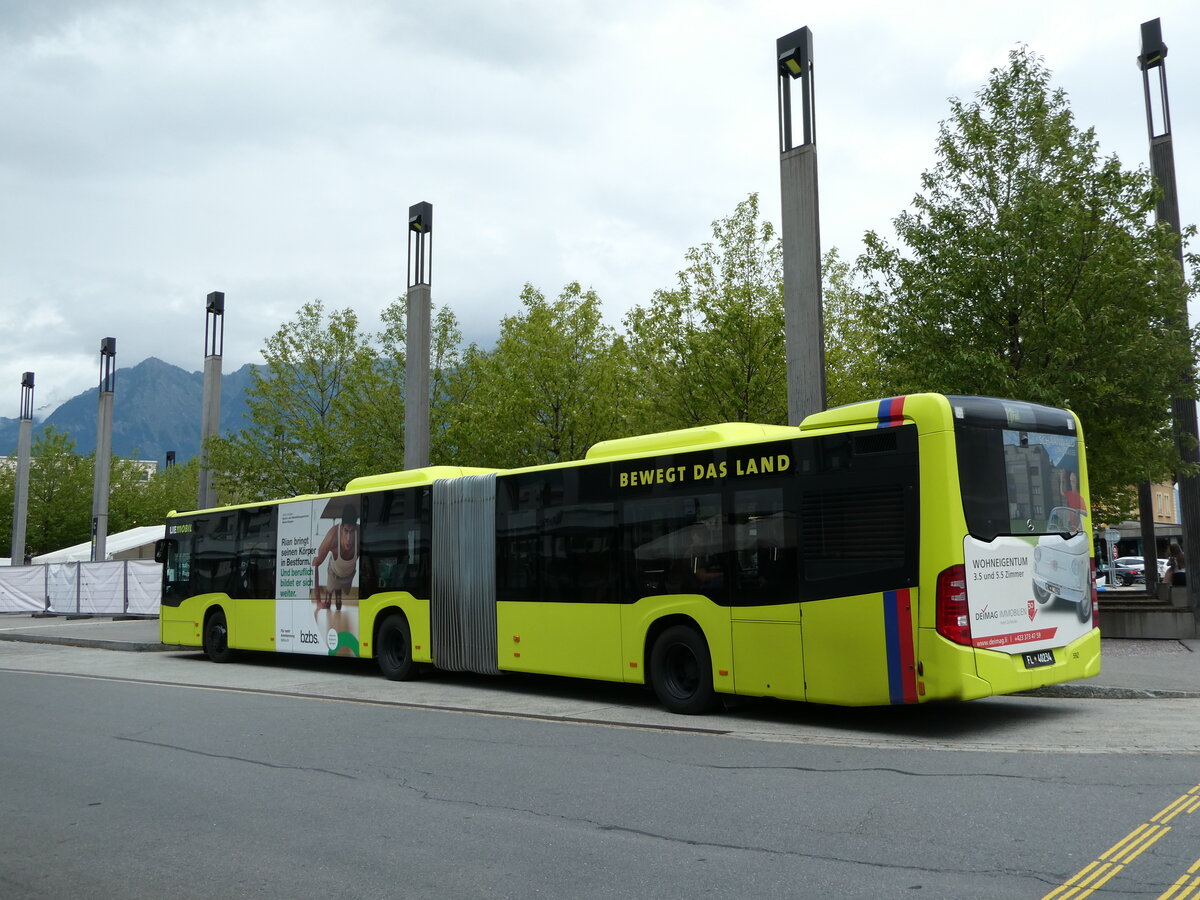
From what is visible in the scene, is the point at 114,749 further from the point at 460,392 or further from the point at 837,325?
the point at 837,325

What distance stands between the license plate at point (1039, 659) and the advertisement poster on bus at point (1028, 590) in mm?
58

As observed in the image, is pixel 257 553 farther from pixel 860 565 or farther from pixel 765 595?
pixel 860 565

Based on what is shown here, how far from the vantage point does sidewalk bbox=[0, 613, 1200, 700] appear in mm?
11758

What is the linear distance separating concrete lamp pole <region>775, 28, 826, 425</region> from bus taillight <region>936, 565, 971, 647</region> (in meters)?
6.52

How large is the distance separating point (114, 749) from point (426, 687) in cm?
545

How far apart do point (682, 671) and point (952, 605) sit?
3424mm

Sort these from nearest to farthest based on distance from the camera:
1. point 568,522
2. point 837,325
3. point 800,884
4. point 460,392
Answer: point 800,884 < point 568,522 < point 460,392 < point 837,325

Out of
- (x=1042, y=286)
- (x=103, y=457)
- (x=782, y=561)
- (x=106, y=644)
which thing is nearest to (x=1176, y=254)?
(x=1042, y=286)

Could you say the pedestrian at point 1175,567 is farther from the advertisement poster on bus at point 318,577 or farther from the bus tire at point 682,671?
the advertisement poster on bus at point 318,577

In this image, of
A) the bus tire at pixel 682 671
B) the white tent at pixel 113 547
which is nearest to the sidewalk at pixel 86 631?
the white tent at pixel 113 547

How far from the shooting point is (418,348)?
910 inches

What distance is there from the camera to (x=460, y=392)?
30531 mm

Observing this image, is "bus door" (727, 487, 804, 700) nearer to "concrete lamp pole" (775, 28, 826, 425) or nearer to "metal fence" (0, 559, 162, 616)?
"concrete lamp pole" (775, 28, 826, 425)

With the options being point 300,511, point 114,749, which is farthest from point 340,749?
point 300,511
